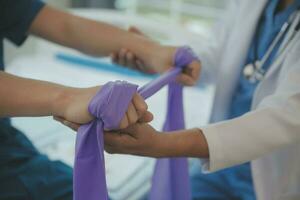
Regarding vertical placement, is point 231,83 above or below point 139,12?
above

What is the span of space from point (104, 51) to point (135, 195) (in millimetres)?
370

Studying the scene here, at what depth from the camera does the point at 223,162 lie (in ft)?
2.34

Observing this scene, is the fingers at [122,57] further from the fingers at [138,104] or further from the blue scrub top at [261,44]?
the fingers at [138,104]

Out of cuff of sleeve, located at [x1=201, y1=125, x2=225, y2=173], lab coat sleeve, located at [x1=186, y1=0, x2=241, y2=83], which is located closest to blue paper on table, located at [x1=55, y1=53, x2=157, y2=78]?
lab coat sleeve, located at [x1=186, y1=0, x2=241, y2=83]

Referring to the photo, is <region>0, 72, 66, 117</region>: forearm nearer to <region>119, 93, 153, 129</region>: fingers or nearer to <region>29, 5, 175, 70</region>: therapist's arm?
<region>119, 93, 153, 129</region>: fingers

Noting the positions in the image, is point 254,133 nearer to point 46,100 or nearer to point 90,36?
point 46,100

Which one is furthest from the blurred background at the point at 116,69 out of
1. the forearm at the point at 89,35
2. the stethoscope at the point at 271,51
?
the stethoscope at the point at 271,51

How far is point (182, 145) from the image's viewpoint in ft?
2.25

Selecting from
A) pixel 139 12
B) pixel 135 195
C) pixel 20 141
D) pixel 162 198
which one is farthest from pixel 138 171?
pixel 139 12

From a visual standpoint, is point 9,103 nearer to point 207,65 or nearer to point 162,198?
point 162,198

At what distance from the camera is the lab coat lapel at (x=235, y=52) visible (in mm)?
989

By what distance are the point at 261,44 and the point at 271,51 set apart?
57mm

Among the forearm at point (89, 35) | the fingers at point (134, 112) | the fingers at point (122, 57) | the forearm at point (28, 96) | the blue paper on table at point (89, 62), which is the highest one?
the fingers at point (134, 112)

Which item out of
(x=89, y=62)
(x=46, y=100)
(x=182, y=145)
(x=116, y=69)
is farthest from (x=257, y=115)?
(x=89, y=62)
